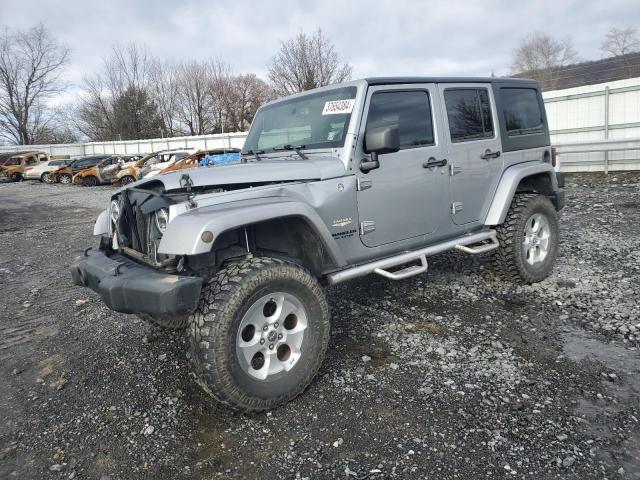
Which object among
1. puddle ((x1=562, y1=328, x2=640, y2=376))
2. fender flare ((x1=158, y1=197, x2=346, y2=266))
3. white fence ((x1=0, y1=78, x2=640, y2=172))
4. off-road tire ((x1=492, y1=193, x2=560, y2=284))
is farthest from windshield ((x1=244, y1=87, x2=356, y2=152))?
white fence ((x1=0, y1=78, x2=640, y2=172))

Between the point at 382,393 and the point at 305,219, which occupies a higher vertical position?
the point at 305,219

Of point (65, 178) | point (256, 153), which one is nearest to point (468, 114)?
point (256, 153)

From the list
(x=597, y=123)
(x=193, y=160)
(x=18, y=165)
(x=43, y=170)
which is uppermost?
(x=18, y=165)

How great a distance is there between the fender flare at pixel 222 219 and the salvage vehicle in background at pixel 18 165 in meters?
31.1

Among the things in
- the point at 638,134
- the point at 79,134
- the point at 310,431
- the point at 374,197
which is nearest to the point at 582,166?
the point at 638,134

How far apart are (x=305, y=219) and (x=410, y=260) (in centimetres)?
121

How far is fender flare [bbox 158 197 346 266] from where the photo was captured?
268 centimetres

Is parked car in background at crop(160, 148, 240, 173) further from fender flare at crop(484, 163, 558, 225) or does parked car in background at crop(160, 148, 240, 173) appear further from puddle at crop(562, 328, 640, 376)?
puddle at crop(562, 328, 640, 376)

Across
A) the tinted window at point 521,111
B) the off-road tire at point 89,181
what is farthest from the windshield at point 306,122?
the off-road tire at point 89,181

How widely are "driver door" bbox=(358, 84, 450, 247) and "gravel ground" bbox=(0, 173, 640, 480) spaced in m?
0.96

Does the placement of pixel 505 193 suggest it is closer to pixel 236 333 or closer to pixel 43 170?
pixel 236 333

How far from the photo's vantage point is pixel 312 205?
3.32m

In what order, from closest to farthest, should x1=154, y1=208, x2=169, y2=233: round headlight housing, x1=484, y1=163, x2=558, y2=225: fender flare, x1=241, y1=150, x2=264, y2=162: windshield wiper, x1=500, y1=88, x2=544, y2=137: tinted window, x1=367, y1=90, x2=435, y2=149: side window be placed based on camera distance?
x1=154, y1=208, x2=169, y2=233: round headlight housing, x1=367, y1=90, x2=435, y2=149: side window, x1=241, y1=150, x2=264, y2=162: windshield wiper, x1=484, y1=163, x2=558, y2=225: fender flare, x1=500, y1=88, x2=544, y2=137: tinted window

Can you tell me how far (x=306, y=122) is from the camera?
4.01 meters
